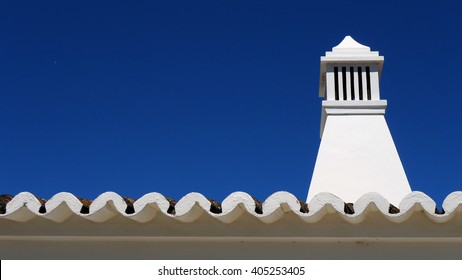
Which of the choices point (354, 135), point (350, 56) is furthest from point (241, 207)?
point (350, 56)

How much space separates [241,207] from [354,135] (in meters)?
5.79

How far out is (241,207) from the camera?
3545mm

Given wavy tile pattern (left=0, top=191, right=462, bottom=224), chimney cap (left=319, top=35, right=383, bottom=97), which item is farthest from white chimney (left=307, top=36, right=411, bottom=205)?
wavy tile pattern (left=0, top=191, right=462, bottom=224)

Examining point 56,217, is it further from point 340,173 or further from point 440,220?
point 340,173

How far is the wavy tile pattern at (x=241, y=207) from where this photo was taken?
3.49 meters

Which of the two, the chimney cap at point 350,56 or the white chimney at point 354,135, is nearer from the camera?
the white chimney at point 354,135

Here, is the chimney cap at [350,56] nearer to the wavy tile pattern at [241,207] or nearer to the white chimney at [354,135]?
the white chimney at [354,135]

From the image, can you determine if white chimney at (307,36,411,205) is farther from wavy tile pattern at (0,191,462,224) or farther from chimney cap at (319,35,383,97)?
wavy tile pattern at (0,191,462,224)

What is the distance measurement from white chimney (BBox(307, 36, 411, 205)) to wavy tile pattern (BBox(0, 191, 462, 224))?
458cm

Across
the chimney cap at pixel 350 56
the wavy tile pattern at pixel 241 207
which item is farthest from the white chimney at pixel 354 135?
the wavy tile pattern at pixel 241 207

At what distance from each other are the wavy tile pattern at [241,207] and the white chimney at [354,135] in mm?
4584

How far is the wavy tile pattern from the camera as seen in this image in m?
3.49
